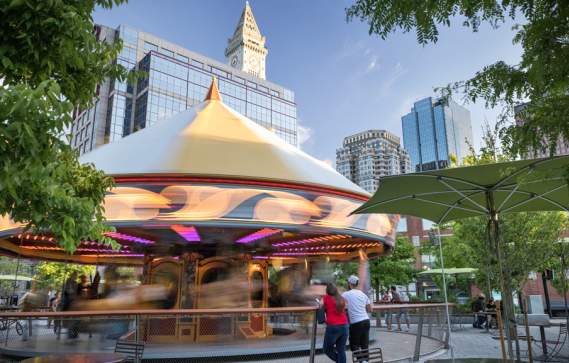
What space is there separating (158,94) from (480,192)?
274 ft

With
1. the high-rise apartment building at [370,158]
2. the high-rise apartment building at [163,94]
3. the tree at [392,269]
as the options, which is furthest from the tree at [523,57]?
the high-rise apartment building at [370,158]

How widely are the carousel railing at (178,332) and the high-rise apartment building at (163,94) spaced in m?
59.8

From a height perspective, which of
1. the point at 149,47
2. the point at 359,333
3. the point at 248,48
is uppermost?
the point at 248,48

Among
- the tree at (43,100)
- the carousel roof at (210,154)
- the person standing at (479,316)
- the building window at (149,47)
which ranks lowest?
the person standing at (479,316)

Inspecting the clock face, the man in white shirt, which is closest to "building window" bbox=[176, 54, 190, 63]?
the clock face

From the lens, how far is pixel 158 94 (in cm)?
8412

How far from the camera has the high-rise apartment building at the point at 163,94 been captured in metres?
82.4

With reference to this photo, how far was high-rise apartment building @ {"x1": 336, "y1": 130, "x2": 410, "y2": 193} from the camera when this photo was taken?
15175 centimetres

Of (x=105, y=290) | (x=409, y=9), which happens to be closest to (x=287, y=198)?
(x=409, y=9)

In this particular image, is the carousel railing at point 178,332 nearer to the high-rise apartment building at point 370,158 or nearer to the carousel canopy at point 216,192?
the carousel canopy at point 216,192

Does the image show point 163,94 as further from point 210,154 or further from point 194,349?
point 194,349

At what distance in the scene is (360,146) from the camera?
161500 millimetres

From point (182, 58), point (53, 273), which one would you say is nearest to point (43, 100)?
point (53, 273)

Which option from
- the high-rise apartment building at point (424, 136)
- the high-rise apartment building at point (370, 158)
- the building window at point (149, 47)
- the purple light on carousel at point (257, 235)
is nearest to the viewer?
the purple light on carousel at point (257, 235)
